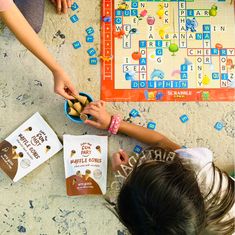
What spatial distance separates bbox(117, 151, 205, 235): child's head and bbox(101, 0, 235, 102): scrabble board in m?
0.35

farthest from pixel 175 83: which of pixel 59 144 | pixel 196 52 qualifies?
pixel 59 144

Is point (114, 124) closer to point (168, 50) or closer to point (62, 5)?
point (168, 50)

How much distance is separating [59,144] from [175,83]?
0.42m

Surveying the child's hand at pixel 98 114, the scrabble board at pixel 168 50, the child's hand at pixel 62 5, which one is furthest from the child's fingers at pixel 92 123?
the child's hand at pixel 62 5

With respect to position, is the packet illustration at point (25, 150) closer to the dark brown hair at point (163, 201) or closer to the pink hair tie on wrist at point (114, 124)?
the pink hair tie on wrist at point (114, 124)

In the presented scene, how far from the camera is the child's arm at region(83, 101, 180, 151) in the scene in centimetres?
111

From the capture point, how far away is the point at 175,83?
3.87 feet

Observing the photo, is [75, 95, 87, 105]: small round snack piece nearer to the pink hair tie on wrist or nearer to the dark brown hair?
the pink hair tie on wrist

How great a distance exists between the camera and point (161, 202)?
32.9 inches

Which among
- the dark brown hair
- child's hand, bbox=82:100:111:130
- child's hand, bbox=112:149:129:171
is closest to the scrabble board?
child's hand, bbox=82:100:111:130

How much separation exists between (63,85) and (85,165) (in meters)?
0.26

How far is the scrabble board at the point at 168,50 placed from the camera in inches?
46.5

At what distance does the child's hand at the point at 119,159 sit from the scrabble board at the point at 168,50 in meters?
0.18

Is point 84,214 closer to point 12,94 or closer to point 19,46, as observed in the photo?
point 12,94
